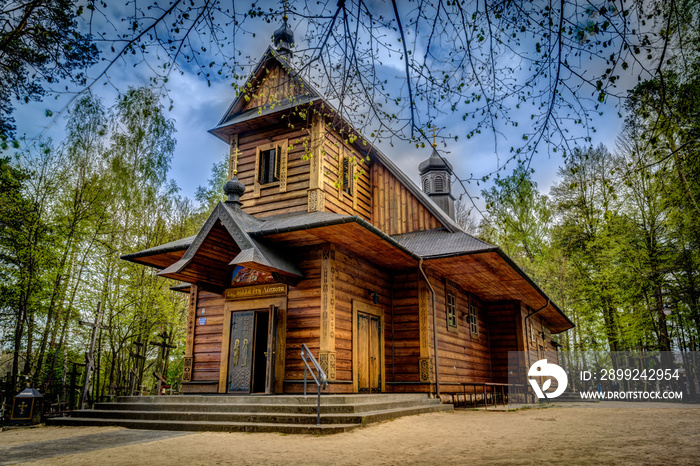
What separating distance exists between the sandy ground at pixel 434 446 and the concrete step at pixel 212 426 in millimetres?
248

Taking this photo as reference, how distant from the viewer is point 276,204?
12078 mm

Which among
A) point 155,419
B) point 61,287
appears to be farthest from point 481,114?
point 61,287

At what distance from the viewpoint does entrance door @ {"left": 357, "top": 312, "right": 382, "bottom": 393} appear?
1077cm

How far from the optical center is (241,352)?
10.4 metres

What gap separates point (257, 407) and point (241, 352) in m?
Result: 2.69

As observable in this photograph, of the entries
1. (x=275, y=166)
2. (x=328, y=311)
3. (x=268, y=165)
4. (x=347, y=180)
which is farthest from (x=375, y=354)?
(x=268, y=165)

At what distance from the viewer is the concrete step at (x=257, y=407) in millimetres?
7449

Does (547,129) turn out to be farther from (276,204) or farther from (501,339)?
(501,339)

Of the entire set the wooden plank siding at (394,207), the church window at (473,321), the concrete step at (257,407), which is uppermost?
the wooden plank siding at (394,207)

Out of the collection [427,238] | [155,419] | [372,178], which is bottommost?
[155,419]

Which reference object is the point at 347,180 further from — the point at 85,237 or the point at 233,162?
the point at 85,237

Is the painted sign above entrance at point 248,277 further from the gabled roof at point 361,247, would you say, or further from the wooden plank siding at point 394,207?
the wooden plank siding at point 394,207

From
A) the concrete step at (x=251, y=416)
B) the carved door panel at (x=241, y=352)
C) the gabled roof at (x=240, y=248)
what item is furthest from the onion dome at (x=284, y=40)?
the carved door panel at (x=241, y=352)

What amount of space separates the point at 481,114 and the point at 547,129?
2.14ft
